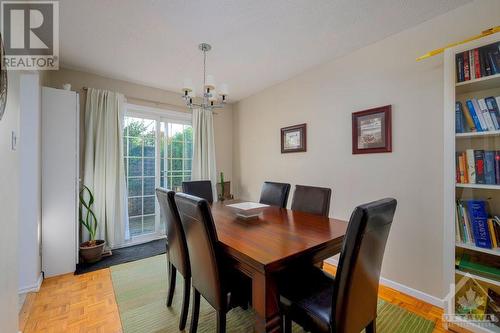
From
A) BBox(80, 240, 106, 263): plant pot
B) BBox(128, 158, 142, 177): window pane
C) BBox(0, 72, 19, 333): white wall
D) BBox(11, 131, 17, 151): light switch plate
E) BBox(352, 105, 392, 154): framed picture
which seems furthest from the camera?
BBox(128, 158, 142, 177): window pane

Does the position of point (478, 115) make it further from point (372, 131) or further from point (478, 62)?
point (372, 131)

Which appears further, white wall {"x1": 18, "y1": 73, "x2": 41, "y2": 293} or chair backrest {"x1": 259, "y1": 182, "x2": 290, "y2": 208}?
chair backrest {"x1": 259, "y1": 182, "x2": 290, "y2": 208}

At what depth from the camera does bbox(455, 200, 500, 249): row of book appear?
152cm

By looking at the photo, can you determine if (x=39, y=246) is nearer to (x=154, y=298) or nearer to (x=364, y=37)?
(x=154, y=298)

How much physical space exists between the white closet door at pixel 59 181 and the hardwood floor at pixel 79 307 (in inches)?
10.1

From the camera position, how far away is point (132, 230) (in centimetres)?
346

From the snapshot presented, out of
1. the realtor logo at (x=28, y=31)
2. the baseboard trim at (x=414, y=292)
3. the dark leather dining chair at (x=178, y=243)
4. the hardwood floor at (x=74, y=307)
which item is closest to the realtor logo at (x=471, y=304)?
the baseboard trim at (x=414, y=292)

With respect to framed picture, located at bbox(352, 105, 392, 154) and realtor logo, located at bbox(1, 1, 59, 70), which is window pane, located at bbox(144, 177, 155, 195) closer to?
realtor logo, located at bbox(1, 1, 59, 70)

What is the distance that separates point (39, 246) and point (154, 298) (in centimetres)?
143

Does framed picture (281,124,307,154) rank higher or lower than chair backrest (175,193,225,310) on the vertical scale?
higher

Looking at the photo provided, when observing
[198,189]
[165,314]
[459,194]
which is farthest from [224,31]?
[165,314]

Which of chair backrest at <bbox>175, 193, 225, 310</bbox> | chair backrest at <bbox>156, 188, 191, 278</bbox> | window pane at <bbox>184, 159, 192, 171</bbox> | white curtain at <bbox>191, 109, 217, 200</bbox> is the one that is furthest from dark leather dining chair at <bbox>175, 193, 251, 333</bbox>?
window pane at <bbox>184, 159, 192, 171</bbox>

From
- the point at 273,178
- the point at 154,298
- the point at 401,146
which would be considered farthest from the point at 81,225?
the point at 401,146

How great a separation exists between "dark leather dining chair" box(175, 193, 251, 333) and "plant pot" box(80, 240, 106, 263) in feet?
6.65
